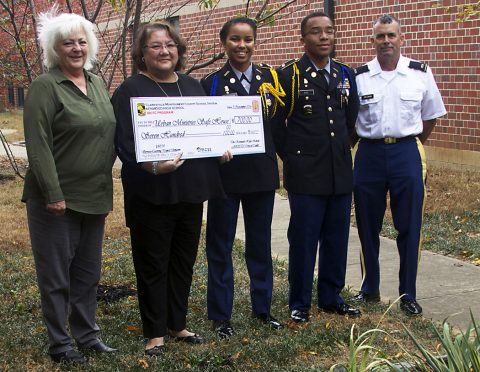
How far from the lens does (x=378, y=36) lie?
19.2 ft

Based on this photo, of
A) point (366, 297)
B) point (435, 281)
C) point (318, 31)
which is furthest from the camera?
point (435, 281)

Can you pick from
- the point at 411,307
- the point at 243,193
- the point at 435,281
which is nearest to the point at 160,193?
the point at 243,193

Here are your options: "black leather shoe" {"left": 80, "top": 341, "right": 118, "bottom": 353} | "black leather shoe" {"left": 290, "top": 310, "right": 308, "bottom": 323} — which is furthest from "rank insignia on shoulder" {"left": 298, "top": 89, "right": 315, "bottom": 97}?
"black leather shoe" {"left": 80, "top": 341, "right": 118, "bottom": 353}

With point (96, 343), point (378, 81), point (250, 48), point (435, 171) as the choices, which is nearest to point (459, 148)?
point (435, 171)

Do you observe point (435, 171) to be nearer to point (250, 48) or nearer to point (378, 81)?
point (378, 81)

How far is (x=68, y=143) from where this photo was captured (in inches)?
181

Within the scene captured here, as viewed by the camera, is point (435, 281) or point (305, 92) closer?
point (305, 92)

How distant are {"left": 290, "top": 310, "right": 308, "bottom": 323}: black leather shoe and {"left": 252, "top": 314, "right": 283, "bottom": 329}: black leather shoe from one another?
0.45 feet

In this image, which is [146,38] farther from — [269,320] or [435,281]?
[435,281]

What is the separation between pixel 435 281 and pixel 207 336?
2.47 meters

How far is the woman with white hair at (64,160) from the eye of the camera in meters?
4.50

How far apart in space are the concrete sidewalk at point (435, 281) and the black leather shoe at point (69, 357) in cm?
236

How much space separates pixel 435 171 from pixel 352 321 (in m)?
6.84

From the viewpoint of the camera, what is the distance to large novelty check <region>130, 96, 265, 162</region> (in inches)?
185
